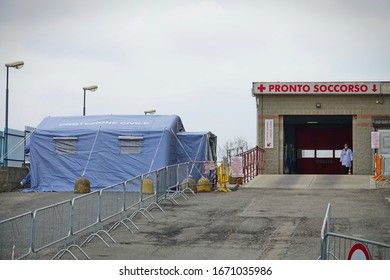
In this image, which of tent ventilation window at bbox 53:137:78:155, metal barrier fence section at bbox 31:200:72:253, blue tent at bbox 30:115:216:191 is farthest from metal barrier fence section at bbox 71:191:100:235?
tent ventilation window at bbox 53:137:78:155

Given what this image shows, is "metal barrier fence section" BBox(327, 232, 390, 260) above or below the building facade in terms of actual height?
below

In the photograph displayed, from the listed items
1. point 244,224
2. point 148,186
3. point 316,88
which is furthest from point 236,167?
point 316,88

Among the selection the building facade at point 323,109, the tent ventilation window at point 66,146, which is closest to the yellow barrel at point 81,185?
the tent ventilation window at point 66,146

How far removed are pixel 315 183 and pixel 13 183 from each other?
10635mm

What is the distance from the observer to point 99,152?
23812 millimetres

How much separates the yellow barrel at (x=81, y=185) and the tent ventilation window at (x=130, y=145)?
1.96 metres

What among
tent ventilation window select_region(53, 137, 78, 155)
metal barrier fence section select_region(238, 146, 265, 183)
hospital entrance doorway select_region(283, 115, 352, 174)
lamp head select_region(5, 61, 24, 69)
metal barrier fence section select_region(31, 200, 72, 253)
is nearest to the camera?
metal barrier fence section select_region(31, 200, 72, 253)

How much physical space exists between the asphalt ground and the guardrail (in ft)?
0.93

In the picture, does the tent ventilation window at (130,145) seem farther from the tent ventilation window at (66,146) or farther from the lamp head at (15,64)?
the lamp head at (15,64)

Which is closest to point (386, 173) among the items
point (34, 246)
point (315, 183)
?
point (315, 183)

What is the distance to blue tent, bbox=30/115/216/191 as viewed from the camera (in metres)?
23.6

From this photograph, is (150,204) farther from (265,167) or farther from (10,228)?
(265,167)

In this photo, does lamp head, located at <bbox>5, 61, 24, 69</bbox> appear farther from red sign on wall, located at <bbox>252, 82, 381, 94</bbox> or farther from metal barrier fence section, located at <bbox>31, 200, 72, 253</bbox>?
red sign on wall, located at <bbox>252, 82, 381, 94</bbox>

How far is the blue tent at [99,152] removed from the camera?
23594 millimetres
